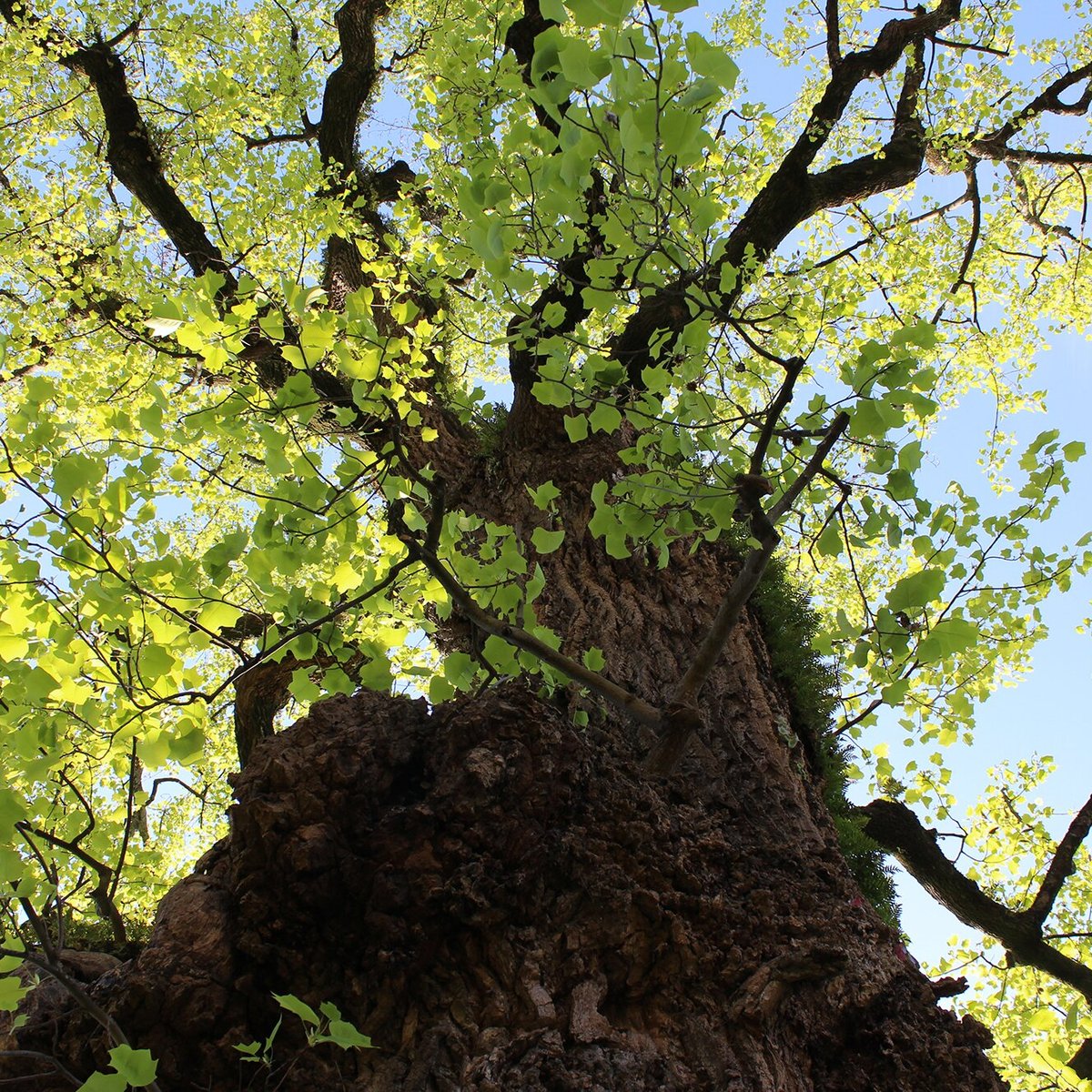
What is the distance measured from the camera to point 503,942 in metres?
1.97

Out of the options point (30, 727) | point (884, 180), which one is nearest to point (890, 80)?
point (884, 180)

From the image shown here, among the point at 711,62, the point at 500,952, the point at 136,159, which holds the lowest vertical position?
the point at 500,952

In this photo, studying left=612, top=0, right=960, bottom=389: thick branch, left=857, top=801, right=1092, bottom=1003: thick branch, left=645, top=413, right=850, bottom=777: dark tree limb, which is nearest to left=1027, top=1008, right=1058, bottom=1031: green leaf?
left=857, top=801, right=1092, bottom=1003: thick branch

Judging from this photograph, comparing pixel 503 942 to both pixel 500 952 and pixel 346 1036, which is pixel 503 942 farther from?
pixel 346 1036

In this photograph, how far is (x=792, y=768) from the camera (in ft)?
9.61

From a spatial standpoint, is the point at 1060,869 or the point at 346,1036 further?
the point at 1060,869

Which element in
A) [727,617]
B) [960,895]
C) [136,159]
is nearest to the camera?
[727,617]

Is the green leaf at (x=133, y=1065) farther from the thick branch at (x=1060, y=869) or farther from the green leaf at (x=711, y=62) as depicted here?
the thick branch at (x=1060, y=869)

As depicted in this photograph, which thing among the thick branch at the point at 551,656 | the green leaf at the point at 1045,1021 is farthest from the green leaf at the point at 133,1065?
the green leaf at the point at 1045,1021

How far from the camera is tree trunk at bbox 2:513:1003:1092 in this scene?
1845 mm

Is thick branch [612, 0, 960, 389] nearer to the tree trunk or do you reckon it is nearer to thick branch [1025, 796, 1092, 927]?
the tree trunk

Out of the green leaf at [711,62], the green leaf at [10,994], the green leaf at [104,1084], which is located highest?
the green leaf at [711,62]

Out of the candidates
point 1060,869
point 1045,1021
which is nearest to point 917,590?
point 1045,1021

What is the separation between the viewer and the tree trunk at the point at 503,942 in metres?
1.84
